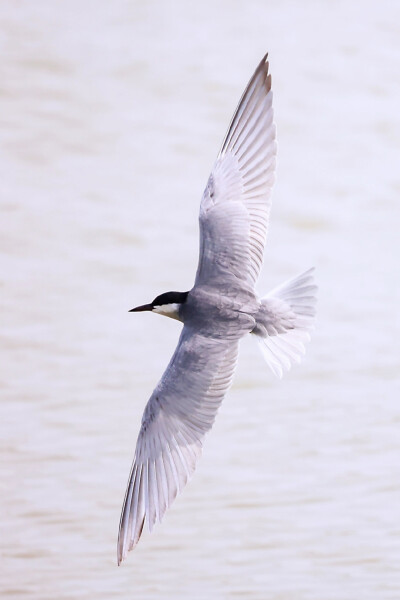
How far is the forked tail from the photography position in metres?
1.37

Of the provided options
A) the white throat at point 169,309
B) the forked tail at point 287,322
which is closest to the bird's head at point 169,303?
the white throat at point 169,309

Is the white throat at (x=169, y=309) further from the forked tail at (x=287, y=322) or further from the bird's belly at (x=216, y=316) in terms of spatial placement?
the forked tail at (x=287, y=322)

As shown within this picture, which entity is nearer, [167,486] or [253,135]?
[167,486]

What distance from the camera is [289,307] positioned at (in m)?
1.41

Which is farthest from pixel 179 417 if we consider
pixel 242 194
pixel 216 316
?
pixel 242 194

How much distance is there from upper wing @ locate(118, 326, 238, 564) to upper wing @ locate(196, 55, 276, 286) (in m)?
0.10

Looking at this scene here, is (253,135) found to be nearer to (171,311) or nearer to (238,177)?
(238,177)

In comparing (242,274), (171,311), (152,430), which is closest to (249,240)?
(242,274)

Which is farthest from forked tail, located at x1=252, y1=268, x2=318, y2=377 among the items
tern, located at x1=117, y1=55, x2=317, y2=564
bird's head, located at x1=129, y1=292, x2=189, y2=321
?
bird's head, located at x1=129, y1=292, x2=189, y2=321

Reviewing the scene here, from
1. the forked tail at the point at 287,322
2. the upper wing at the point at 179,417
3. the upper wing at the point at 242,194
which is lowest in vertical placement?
the upper wing at the point at 179,417

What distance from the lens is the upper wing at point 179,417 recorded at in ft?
4.22

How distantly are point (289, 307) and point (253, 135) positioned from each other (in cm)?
23

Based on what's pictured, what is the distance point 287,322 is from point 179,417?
195 mm

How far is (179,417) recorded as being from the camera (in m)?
1.32
